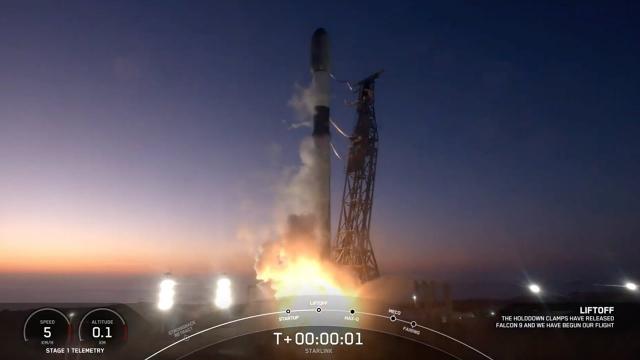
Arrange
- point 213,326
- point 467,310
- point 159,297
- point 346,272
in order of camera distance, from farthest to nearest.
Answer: point 346,272
point 467,310
point 159,297
point 213,326

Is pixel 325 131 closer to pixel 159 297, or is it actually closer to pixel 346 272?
pixel 346 272

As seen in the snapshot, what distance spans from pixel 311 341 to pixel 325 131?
20419 millimetres

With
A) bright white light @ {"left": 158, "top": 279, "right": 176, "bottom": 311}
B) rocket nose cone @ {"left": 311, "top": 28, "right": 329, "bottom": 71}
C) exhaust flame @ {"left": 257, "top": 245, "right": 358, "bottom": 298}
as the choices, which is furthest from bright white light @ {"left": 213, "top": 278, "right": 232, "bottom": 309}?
rocket nose cone @ {"left": 311, "top": 28, "right": 329, "bottom": 71}

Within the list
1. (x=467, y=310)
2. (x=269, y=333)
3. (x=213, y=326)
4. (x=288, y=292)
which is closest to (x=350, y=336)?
(x=269, y=333)

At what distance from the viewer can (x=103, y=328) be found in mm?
12188

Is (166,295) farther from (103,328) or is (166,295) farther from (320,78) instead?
(320,78)

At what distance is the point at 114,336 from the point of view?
481 inches

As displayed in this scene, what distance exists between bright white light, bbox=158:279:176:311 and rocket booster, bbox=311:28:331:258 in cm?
1649

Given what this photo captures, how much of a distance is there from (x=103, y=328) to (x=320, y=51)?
24.4 meters

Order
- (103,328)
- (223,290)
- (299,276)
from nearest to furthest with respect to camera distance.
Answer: (103,328) < (223,290) < (299,276)

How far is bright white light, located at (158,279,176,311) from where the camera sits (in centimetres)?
1457

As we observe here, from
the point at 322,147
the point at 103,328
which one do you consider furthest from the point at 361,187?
the point at 103,328

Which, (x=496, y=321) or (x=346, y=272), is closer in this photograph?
(x=496, y=321)

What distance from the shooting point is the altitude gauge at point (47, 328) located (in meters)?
12.1
